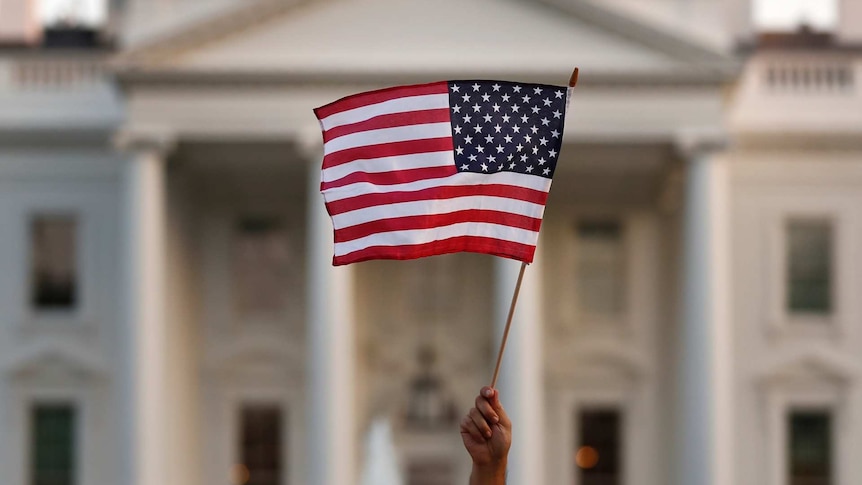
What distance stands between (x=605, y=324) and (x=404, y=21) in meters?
7.13

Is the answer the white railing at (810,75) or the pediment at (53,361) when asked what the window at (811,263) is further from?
the pediment at (53,361)

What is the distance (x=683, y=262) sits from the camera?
25781mm

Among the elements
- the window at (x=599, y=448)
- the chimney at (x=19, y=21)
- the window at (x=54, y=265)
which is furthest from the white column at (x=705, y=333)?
the chimney at (x=19, y=21)

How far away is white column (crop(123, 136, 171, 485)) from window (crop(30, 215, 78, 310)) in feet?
12.1

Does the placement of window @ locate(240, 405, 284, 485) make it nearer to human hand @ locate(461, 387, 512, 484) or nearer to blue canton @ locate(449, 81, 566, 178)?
blue canton @ locate(449, 81, 566, 178)

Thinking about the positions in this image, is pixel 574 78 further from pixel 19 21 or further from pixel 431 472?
pixel 19 21

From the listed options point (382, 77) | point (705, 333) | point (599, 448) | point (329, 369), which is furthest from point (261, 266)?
point (705, 333)

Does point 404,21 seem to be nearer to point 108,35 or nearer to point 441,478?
point 108,35

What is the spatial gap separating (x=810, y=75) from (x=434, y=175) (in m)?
18.7

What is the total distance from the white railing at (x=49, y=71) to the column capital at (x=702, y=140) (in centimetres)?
989

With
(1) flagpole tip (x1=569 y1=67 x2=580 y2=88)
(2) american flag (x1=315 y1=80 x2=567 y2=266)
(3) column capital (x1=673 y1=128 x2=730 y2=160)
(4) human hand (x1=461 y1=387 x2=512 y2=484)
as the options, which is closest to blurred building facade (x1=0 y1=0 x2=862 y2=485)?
(3) column capital (x1=673 y1=128 x2=730 y2=160)

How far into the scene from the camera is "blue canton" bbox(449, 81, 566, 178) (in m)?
10.2

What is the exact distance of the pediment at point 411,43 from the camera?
24562mm

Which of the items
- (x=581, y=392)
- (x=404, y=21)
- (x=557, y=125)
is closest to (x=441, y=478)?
(x=581, y=392)
